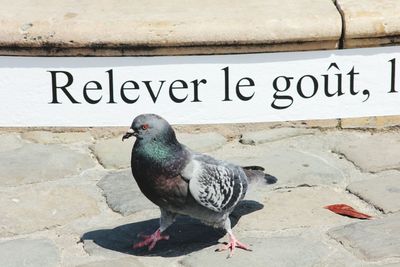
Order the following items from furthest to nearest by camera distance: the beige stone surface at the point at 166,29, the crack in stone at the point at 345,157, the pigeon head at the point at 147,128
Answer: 1. the beige stone surface at the point at 166,29
2. the crack in stone at the point at 345,157
3. the pigeon head at the point at 147,128

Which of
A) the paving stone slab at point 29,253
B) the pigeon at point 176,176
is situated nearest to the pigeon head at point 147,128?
the pigeon at point 176,176

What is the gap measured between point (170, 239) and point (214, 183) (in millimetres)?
453

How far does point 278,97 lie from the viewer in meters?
5.48

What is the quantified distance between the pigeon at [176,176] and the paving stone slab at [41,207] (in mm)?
662

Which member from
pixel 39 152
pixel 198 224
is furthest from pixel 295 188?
pixel 39 152

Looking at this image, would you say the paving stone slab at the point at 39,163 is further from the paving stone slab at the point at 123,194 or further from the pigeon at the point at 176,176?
the pigeon at the point at 176,176

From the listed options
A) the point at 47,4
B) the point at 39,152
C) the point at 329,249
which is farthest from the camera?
the point at 47,4

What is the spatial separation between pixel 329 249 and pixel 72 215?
4.11 ft

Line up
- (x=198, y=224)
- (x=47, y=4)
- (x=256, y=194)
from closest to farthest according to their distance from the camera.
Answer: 1. (x=198, y=224)
2. (x=256, y=194)
3. (x=47, y=4)

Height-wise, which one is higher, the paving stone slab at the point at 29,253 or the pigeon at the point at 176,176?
the pigeon at the point at 176,176

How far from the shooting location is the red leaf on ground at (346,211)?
14.7ft

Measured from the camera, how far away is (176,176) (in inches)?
155

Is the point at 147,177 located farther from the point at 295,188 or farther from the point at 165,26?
the point at 165,26

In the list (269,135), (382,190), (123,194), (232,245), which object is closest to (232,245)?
(232,245)
